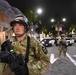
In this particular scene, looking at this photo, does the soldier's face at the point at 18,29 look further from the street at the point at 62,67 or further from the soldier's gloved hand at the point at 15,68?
the street at the point at 62,67

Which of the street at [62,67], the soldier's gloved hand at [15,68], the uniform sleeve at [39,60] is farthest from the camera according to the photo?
the street at [62,67]

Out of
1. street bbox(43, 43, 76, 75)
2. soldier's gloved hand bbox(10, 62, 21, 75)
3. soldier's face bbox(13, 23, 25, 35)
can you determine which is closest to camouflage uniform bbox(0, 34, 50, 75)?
soldier's face bbox(13, 23, 25, 35)

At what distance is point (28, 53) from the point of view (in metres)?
3.42

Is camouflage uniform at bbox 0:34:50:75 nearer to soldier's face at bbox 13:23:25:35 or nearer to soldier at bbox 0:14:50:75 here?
soldier at bbox 0:14:50:75

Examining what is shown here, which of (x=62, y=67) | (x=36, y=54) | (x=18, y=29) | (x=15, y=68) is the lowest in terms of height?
(x=62, y=67)

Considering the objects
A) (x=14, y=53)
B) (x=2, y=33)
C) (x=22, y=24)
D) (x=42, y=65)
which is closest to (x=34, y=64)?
(x=42, y=65)

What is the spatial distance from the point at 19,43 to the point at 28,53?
0.24 meters

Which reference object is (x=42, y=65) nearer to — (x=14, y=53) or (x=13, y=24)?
(x=14, y=53)

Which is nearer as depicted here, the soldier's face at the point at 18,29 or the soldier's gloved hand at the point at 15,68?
the soldier's gloved hand at the point at 15,68

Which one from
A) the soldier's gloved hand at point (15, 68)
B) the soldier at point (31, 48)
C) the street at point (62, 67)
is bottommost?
the street at point (62, 67)

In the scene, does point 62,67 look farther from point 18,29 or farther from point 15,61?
point 15,61

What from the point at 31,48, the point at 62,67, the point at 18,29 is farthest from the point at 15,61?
the point at 62,67

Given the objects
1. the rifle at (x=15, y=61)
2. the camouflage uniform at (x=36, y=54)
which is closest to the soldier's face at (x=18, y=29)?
the camouflage uniform at (x=36, y=54)

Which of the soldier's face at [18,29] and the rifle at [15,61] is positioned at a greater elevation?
the soldier's face at [18,29]
